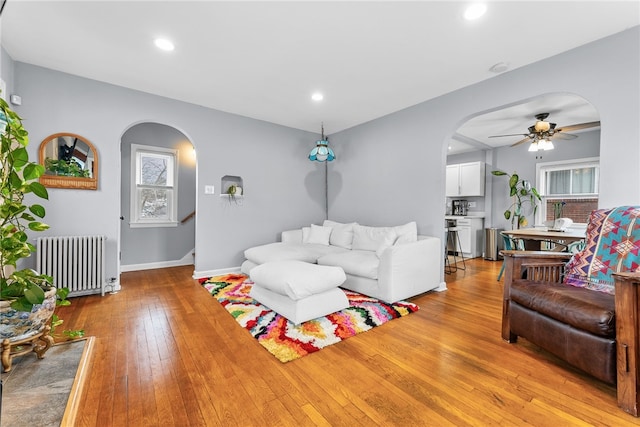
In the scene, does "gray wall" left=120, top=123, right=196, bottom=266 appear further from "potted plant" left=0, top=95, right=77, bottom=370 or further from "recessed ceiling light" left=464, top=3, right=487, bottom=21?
"recessed ceiling light" left=464, top=3, right=487, bottom=21

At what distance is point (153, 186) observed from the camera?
470cm

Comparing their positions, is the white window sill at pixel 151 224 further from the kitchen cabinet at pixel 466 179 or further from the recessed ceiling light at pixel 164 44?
the kitchen cabinet at pixel 466 179

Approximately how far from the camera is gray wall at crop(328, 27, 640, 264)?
226 cm

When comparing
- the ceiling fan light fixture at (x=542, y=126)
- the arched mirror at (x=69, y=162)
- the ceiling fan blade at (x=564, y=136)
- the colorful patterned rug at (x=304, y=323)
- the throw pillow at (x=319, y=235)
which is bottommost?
the colorful patterned rug at (x=304, y=323)

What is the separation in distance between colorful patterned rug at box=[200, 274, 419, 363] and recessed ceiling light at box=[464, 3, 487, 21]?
105 inches

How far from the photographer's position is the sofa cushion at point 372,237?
354cm

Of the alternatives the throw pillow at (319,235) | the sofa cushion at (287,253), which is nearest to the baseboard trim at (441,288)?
the sofa cushion at (287,253)

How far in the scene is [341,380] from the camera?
66.8 inches

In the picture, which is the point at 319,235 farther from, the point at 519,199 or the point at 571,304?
the point at 519,199

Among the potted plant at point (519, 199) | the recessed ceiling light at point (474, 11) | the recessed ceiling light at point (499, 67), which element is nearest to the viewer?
the recessed ceiling light at point (474, 11)

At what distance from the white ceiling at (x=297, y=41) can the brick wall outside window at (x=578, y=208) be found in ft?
12.5

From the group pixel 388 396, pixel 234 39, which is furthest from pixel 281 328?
pixel 234 39

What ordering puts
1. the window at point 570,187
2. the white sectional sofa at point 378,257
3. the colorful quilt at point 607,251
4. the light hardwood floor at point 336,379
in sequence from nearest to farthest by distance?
the light hardwood floor at point 336,379, the colorful quilt at point 607,251, the white sectional sofa at point 378,257, the window at point 570,187

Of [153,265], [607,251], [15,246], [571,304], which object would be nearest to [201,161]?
[153,265]
